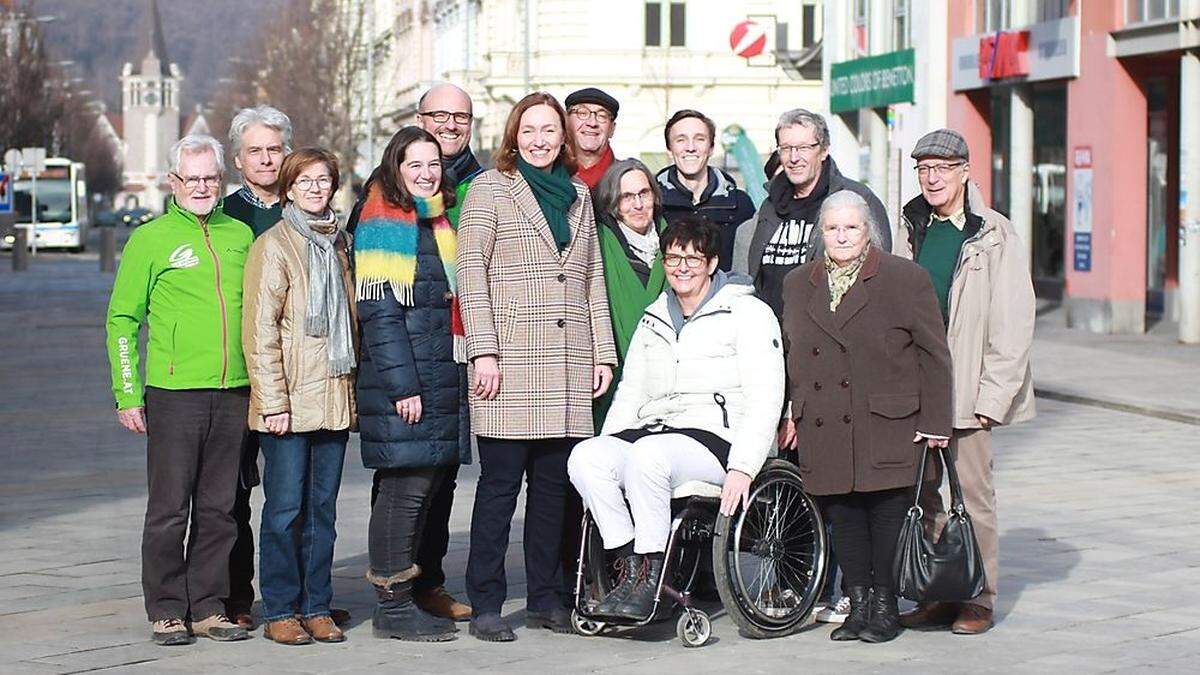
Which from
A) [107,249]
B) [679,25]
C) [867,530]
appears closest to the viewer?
[867,530]

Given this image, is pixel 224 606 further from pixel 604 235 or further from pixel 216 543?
pixel 604 235

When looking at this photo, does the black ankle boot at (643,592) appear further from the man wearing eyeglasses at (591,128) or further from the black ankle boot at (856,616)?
the man wearing eyeglasses at (591,128)

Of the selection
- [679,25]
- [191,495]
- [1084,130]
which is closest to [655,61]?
[679,25]

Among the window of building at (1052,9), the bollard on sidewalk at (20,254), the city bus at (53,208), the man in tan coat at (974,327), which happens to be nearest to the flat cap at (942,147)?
the man in tan coat at (974,327)

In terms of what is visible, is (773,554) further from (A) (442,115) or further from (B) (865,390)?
(A) (442,115)

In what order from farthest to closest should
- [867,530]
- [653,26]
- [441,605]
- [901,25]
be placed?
[653,26] → [901,25] → [441,605] → [867,530]

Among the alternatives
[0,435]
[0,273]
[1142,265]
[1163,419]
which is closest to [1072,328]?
[1142,265]

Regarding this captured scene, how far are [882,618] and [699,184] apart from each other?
1960mm

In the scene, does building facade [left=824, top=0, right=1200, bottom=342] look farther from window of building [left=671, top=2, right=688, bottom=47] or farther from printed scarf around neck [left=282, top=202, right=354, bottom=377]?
window of building [left=671, top=2, right=688, bottom=47]

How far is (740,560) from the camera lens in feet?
27.6

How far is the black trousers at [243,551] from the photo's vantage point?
8.40 meters

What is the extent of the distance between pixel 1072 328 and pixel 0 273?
31.1 m

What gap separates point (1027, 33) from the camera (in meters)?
30.6

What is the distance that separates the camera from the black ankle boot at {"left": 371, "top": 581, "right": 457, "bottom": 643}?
8.20 metres
